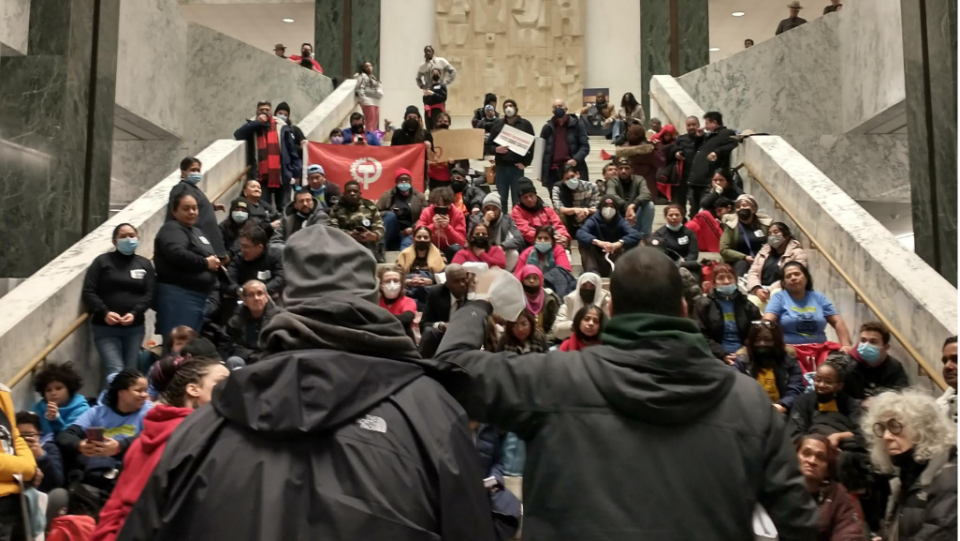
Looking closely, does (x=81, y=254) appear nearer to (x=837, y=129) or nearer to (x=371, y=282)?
(x=371, y=282)

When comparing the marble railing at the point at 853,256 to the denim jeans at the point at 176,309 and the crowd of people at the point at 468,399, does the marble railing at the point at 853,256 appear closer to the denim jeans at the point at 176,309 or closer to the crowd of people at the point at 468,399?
the crowd of people at the point at 468,399

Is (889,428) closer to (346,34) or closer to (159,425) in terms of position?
(159,425)

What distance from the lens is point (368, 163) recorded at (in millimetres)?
13359

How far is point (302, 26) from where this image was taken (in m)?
25.4

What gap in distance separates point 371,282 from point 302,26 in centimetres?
2390

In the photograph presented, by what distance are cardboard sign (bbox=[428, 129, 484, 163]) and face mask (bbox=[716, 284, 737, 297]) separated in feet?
17.2

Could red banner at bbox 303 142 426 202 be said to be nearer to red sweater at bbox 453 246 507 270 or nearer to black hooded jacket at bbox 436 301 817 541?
red sweater at bbox 453 246 507 270

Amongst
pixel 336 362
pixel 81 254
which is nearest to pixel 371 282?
pixel 336 362

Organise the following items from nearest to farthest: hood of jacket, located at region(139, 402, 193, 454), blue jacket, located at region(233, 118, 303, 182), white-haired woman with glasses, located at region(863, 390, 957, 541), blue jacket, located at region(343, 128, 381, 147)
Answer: hood of jacket, located at region(139, 402, 193, 454), white-haired woman with glasses, located at region(863, 390, 957, 541), blue jacket, located at region(233, 118, 303, 182), blue jacket, located at region(343, 128, 381, 147)

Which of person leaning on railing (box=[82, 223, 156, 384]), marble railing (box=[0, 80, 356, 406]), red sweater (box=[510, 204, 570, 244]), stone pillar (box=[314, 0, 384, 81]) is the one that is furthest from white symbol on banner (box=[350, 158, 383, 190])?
stone pillar (box=[314, 0, 384, 81])

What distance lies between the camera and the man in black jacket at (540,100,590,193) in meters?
13.5

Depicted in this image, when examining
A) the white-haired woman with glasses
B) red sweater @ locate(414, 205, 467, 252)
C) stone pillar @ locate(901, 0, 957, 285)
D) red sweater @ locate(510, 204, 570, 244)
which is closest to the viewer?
the white-haired woman with glasses

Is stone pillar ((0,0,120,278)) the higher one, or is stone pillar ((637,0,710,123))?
stone pillar ((637,0,710,123))

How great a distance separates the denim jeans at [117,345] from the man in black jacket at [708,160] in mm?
7104
